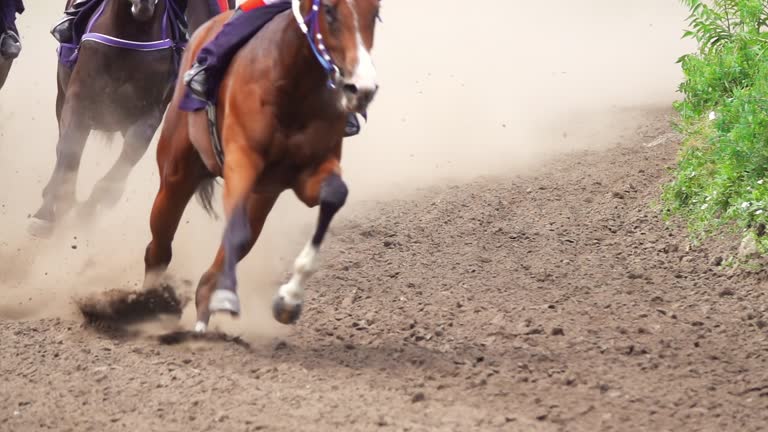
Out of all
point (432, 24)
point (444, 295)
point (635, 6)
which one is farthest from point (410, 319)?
point (635, 6)

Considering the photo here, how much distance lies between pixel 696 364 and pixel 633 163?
17.1 feet

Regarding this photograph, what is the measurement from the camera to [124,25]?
837 centimetres

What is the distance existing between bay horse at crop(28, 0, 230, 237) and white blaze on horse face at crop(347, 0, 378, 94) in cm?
335

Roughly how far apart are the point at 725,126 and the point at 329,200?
3.84 meters

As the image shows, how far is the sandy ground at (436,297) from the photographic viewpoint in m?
5.04

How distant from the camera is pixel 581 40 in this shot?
62.7 ft

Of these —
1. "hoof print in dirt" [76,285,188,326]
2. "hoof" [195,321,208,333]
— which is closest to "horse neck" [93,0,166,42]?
"hoof print in dirt" [76,285,188,326]

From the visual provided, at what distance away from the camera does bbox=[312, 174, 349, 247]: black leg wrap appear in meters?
5.51

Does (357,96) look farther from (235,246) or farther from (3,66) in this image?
(3,66)

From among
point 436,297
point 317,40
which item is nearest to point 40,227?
point 436,297

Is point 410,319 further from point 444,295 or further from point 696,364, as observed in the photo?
point 696,364

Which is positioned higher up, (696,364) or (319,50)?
(319,50)

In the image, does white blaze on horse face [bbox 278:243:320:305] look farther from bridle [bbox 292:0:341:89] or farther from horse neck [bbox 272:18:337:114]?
bridle [bbox 292:0:341:89]

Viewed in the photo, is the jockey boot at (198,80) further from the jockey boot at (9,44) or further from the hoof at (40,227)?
the jockey boot at (9,44)
